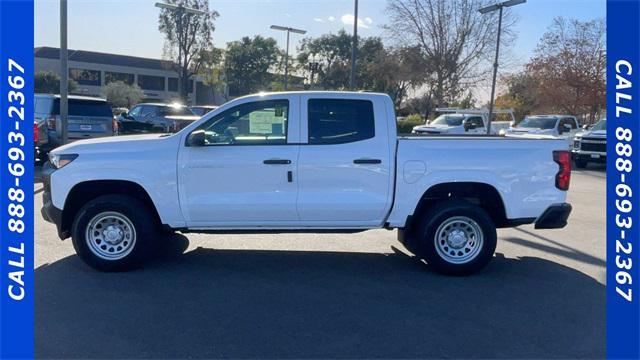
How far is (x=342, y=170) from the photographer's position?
243 inches

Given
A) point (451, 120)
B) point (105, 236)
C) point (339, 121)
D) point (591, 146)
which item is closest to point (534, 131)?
point (591, 146)

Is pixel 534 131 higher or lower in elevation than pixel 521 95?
lower

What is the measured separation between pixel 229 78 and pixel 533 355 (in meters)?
62.0

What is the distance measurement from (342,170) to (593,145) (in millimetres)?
16798

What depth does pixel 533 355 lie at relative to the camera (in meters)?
4.33

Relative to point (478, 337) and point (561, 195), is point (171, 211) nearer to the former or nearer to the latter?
point (478, 337)

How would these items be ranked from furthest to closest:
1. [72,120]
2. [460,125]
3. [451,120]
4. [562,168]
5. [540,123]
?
[451,120], [460,125], [540,123], [72,120], [562,168]

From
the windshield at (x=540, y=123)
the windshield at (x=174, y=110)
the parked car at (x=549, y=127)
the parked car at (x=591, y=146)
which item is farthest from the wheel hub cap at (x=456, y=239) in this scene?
the windshield at (x=174, y=110)

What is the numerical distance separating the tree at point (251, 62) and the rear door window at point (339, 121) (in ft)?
189

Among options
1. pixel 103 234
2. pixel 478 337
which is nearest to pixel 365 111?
pixel 478 337

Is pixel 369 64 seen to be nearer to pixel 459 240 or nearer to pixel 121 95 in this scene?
pixel 121 95

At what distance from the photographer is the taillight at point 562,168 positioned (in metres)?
6.29

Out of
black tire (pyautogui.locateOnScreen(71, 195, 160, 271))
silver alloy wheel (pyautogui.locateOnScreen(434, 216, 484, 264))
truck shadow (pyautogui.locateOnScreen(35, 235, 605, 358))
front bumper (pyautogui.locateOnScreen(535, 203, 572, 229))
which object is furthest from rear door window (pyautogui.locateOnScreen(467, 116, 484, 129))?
black tire (pyautogui.locateOnScreen(71, 195, 160, 271))

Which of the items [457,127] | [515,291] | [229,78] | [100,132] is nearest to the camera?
[515,291]
